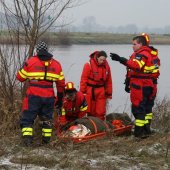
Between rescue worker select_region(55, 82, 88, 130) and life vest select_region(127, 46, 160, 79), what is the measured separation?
0.95m

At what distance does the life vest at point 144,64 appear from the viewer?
234 inches

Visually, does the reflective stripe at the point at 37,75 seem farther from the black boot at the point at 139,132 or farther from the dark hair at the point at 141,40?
the black boot at the point at 139,132

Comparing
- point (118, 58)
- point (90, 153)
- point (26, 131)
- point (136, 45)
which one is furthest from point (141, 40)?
point (26, 131)

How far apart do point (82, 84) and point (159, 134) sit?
171cm

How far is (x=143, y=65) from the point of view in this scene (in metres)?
5.99

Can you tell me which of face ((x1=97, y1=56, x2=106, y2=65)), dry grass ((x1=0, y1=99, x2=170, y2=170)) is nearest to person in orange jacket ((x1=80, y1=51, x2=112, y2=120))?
face ((x1=97, y1=56, x2=106, y2=65))

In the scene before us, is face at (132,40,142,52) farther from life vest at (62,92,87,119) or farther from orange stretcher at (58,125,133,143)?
orange stretcher at (58,125,133,143)

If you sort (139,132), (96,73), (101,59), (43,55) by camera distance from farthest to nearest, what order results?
(96,73), (101,59), (139,132), (43,55)

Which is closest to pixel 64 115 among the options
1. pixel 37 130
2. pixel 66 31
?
pixel 37 130

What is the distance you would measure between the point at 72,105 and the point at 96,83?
2.73ft

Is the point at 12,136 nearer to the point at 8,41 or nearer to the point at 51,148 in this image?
the point at 51,148

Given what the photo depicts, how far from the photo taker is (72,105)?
6672 millimetres

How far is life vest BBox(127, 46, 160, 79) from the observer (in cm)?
593

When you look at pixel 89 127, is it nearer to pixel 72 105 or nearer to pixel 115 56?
pixel 72 105
